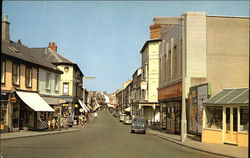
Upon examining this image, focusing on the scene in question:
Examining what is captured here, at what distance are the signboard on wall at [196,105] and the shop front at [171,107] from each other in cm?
254

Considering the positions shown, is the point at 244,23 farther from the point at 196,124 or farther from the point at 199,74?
the point at 196,124

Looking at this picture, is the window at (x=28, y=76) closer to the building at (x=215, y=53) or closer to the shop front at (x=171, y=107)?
the shop front at (x=171, y=107)

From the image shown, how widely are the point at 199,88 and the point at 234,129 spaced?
4.99 meters

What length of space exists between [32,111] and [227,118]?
18.2m

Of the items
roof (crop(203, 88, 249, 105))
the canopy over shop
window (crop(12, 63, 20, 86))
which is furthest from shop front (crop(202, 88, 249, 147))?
window (crop(12, 63, 20, 86))

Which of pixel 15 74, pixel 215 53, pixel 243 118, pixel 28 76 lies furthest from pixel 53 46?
pixel 243 118

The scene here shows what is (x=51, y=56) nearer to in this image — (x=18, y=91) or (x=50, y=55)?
(x=50, y=55)

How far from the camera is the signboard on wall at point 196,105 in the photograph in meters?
24.2

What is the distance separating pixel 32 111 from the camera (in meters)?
30.8

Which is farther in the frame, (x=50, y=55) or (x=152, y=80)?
(x=152, y=80)

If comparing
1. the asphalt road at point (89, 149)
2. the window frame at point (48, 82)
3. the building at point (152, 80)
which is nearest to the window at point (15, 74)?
the window frame at point (48, 82)

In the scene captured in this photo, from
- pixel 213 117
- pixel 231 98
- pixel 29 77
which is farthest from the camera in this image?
pixel 29 77

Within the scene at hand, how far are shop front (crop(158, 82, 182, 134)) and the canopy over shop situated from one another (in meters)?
11.9

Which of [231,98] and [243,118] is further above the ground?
[231,98]
